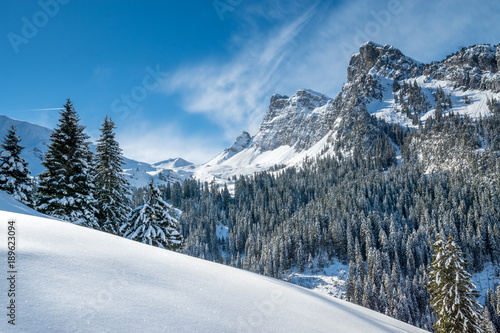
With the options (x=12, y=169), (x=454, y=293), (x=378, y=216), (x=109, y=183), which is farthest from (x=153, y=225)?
(x=378, y=216)

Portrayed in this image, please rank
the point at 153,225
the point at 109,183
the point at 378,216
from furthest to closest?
the point at 378,216
the point at 109,183
the point at 153,225

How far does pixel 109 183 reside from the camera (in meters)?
22.0

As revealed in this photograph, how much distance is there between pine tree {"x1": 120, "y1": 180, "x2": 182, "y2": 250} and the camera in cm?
1869

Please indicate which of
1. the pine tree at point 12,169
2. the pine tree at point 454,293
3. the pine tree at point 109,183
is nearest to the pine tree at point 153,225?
the pine tree at point 109,183

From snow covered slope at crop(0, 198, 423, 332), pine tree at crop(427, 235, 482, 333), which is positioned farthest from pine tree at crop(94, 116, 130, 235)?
pine tree at crop(427, 235, 482, 333)

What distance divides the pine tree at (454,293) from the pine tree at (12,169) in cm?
3073

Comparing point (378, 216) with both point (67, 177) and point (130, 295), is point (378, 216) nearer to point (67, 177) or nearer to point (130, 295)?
point (67, 177)

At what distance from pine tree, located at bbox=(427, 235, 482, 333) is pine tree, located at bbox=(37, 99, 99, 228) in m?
23.4

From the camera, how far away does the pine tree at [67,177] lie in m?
17.2

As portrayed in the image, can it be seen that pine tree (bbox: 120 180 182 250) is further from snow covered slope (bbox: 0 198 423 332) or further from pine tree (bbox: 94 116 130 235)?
snow covered slope (bbox: 0 198 423 332)

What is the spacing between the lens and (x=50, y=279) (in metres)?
3.96

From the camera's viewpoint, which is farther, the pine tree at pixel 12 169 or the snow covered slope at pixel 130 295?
the pine tree at pixel 12 169

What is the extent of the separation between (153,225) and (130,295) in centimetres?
1631

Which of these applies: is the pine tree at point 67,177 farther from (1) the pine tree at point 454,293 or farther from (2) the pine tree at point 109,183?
(1) the pine tree at point 454,293
